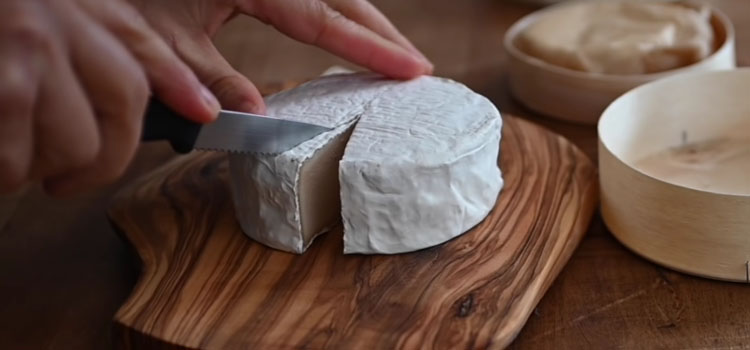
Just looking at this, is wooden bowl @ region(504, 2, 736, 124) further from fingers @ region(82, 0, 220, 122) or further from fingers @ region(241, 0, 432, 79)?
fingers @ region(82, 0, 220, 122)

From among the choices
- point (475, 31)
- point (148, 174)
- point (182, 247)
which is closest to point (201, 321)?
point (182, 247)

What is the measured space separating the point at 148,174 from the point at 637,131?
0.78 m

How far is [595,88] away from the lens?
1658 millimetres

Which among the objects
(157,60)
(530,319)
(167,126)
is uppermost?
(157,60)

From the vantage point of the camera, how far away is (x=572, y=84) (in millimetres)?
1679

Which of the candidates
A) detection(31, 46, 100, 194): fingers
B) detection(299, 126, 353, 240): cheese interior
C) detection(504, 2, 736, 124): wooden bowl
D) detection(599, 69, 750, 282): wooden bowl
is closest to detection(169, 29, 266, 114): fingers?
detection(299, 126, 353, 240): cheese interior

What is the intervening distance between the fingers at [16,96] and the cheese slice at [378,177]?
38 centimetres

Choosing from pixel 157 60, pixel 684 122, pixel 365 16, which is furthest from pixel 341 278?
pixel 684 122

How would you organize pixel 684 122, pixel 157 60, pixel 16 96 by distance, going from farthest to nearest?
pixel 684 122 → pixel 157 60 → pixel 16 96

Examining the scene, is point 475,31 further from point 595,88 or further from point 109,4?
point 109,4

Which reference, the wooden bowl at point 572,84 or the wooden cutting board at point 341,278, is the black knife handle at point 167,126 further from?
the wooden bowl at point 572,84

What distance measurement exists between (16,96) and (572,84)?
1042 millimetres

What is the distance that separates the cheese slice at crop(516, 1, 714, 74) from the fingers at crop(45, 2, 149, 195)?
0.95m

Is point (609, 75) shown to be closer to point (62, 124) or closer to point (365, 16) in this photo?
point (365, 16)
